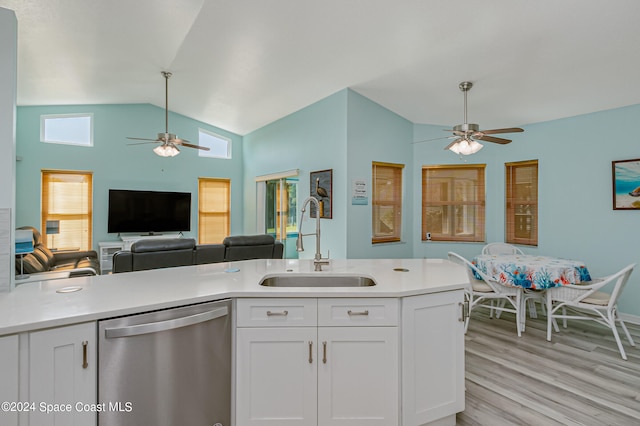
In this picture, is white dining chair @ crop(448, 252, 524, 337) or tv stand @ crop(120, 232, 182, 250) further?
tv stand @ crop(120, 232, 182, 250)

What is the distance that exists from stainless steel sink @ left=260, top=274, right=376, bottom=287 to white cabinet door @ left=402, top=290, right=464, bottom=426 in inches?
16.1

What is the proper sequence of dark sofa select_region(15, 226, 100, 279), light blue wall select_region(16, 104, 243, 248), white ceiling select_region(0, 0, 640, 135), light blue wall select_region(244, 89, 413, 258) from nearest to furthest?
1. white ceiling select_region(0, 0, 640, 135)
2. dark sofa select_region(15, 226, 100, 279)
3. light blue wall select_region(244, 89, 413, 258)
4. light blue wall select_region(16, 104, 243, 248)

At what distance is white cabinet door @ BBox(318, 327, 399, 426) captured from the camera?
164cm

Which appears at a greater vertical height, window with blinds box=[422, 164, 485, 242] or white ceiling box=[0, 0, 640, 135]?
white ceiling box=[0, 0, 640, 135]

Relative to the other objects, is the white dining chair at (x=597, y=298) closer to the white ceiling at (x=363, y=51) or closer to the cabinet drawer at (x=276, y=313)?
the white ceiling at (x=363, y=51)

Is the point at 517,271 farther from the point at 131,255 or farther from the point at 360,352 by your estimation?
the point at 131,255

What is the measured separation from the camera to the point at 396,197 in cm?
494

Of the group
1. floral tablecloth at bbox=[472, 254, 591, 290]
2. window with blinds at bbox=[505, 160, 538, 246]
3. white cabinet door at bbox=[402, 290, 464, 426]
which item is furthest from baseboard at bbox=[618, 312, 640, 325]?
white cabinet door at bbox=[402, 290, 464, 426]

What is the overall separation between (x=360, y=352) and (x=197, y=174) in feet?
20.8

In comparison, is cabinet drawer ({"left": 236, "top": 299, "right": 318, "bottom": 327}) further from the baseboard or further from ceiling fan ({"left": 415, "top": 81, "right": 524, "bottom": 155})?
the baseboard

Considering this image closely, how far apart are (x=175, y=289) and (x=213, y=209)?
589cm

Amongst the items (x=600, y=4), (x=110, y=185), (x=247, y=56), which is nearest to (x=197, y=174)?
(x=110, y=185)

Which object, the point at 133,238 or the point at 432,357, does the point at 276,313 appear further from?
the point at 133,238

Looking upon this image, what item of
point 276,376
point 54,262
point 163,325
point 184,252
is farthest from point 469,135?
point 54,262
